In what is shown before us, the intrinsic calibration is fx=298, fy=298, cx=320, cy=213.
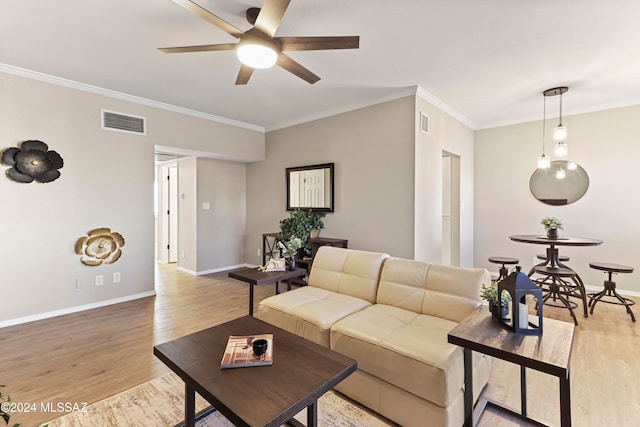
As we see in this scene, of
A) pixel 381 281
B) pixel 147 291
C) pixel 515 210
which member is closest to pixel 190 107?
pixel 147 291

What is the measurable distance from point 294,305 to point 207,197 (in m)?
3.90

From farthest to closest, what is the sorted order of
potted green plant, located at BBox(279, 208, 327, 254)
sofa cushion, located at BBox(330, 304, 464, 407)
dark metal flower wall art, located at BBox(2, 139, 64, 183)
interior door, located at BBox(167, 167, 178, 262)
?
interior door, located at BBox(167, 167, 178, 262) → potted green plant, located at BBox(279, 208, 327, 254) → dark metal flower wall art, located at BBox(2, 139, 64, 183) → sofa cushion, located at BBox(330, 304, 464, 407)

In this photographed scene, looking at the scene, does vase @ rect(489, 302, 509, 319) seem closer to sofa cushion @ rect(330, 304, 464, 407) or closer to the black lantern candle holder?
the black lantern candle holder

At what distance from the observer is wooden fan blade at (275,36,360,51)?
1.93 meters

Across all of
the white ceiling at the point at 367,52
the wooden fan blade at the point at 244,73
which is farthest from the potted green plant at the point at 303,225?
the wooden fan blade at the point at 244,73

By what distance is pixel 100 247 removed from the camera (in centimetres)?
376

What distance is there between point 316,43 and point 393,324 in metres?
1.96

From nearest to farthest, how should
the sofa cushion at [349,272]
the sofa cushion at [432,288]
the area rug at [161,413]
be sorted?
the area rug at [161,413] → the sofa cushion at [432,288] → the sofa cushion at [349,272]

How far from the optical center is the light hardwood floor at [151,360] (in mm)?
1976

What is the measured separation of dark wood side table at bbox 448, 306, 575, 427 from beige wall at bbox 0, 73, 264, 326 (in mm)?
4164

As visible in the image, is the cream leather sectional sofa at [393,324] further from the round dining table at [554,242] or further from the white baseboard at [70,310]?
the white baseboard at [70,310]

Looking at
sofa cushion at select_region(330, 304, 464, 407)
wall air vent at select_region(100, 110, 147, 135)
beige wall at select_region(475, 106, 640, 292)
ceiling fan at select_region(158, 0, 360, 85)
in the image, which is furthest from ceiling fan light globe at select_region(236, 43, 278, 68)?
beige wall at select_region(475, 106, 640, 292)

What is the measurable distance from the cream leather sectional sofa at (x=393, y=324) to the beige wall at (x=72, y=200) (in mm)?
2626

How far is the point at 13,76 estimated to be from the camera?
320cm
